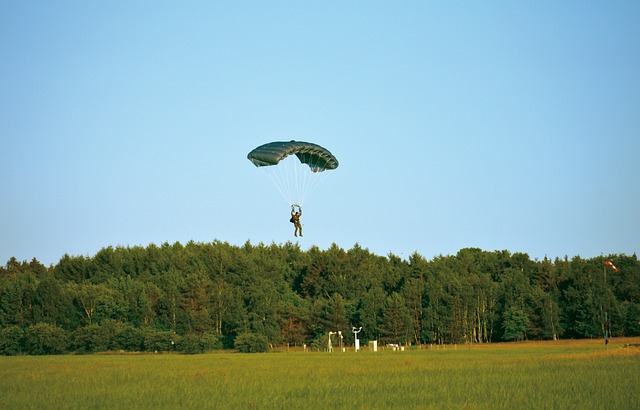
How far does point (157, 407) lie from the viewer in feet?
84.5

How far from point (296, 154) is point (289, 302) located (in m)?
52.1

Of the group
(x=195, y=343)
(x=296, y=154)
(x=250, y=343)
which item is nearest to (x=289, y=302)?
(x=250, y=343)

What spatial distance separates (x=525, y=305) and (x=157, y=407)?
72.4 meters

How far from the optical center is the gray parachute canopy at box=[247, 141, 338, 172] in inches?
1596

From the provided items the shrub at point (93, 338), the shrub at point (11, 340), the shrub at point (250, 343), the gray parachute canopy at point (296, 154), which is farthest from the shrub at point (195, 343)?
the gray parachute canopy at point (296, 154)

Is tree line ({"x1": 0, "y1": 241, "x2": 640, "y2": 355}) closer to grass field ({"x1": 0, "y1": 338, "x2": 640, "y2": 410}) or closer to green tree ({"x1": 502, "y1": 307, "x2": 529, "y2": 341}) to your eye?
green tree ({"x1": 502, "y1": 307, "x2": 529, "y2": 341})

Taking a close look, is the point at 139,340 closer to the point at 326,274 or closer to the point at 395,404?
the point at 326,274

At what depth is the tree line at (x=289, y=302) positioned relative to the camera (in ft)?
267

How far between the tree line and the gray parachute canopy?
3861 centimetres

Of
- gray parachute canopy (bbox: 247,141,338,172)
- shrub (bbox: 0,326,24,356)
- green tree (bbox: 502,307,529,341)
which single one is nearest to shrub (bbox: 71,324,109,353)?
shrub (bbox: 0,326,24,356)

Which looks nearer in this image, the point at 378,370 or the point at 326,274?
the point at 378,370

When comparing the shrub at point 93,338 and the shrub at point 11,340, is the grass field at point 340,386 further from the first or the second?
the shrub at point 11,340

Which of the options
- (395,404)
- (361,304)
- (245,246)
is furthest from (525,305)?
(395,404)

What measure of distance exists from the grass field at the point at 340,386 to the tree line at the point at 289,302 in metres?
36.4
